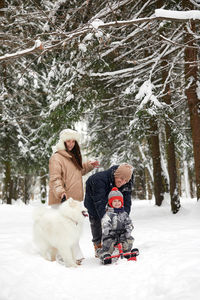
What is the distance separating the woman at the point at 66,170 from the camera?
168 inches

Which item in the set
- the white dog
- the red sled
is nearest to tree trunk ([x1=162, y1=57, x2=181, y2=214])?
the red sled

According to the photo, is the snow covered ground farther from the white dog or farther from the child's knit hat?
the child's knit hat

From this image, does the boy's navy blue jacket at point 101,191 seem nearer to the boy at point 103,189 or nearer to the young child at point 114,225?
the boy at point 103,189

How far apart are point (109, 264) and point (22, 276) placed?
1.50 metres

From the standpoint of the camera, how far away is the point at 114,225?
4332mm

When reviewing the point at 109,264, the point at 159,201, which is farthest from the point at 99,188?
the point at 159,201

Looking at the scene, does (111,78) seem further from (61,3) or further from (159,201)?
(159,201)

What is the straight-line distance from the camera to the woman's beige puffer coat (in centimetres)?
425

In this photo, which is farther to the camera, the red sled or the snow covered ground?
the red sled

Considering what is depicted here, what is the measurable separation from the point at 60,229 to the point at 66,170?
0.97 metres

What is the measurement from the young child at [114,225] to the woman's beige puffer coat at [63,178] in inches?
22.4

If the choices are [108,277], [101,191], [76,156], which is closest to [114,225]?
[101,191]

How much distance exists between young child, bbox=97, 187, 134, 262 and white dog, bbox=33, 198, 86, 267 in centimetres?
41

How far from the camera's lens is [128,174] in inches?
173
